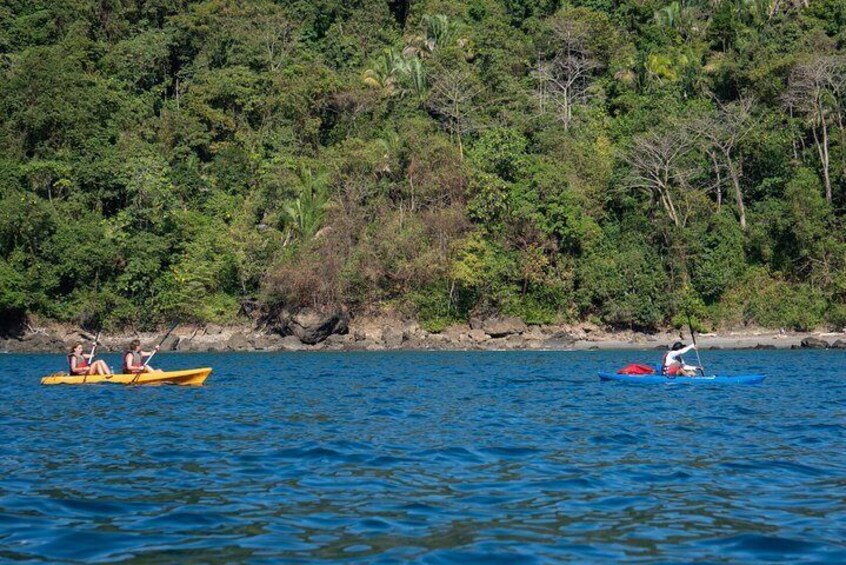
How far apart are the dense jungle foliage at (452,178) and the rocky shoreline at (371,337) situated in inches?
34.7

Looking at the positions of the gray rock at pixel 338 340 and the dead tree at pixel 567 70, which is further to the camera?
the dead tree at pixel 567 70

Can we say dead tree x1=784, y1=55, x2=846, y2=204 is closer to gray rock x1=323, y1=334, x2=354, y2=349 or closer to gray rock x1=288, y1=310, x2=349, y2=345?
gray rock x1=323, y1=334, x2=354, y2=349

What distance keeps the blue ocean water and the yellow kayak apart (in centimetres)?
266

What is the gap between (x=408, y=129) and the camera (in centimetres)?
5428

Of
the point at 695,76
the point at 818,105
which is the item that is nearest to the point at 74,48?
the point at 695,76

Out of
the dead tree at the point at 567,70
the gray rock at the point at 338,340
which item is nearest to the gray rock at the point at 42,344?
the gray rock at the point at 338,340

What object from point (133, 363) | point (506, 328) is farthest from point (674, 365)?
point (506, 328)

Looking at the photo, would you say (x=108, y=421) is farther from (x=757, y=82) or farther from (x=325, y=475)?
(x=757, y=82)

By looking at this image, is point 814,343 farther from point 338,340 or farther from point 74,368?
point 74,368

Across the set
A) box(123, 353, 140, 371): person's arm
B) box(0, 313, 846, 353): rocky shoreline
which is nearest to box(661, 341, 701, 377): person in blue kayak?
box(123, 353, 140, 371): person's arm

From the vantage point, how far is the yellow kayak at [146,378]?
81.7 feet

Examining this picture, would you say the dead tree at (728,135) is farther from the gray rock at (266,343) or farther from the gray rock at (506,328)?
the gray rock at (266,343)

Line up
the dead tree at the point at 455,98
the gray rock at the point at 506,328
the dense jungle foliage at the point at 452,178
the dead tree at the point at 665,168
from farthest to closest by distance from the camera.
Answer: the dead tree at the point at 455,98 → the dead tree at the point at 665,168 → the dense jungle foliage at the point at 452,178 → the gray rock at the point at 506,328

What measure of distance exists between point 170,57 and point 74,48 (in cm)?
644
